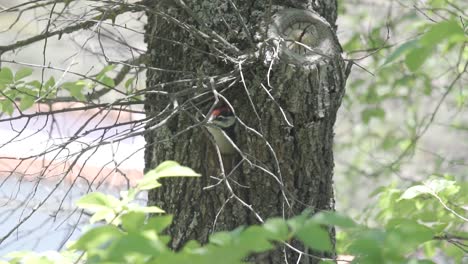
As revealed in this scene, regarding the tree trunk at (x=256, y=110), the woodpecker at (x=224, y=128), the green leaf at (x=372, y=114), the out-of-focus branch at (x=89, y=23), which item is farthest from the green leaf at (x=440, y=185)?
the green leaf at (x=372, y=114)

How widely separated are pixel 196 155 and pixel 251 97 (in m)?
0.17

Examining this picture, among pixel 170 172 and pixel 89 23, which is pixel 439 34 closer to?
pixel 170 172

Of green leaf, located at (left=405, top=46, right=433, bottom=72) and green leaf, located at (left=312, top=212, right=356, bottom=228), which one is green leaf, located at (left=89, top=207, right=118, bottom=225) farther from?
green leaf, located at (left=405, top=46, right=433, bottom=72)

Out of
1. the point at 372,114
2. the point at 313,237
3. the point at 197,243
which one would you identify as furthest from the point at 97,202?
the point at 372,114

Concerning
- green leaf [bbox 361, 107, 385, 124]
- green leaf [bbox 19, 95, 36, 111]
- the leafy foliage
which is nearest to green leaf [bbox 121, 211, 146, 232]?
the leafy foliage

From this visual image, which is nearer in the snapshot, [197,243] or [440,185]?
[197,243]

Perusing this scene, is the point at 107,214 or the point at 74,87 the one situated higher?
the point at 74,87

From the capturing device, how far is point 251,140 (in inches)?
52.0

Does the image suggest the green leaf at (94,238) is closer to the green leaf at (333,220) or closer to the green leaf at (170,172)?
the green leaf at (170,172)

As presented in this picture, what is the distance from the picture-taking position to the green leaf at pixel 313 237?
647 millimetres

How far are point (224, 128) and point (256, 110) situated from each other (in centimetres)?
7

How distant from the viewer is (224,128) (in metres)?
1.34

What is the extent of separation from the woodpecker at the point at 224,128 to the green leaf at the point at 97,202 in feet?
1.53

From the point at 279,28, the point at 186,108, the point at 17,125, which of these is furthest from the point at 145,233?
the point at 17,125
